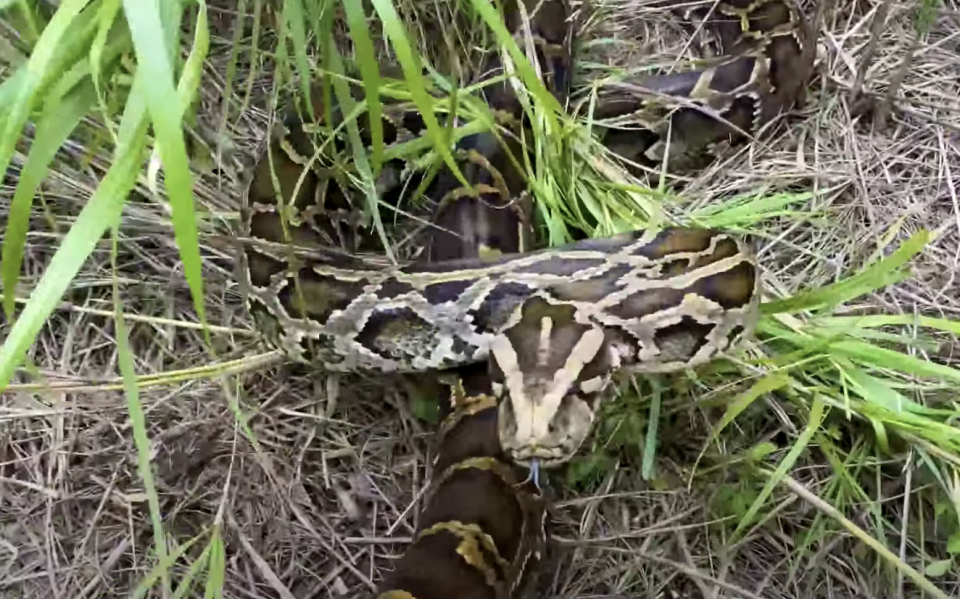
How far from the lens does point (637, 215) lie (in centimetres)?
240

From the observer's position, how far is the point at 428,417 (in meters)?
2.29

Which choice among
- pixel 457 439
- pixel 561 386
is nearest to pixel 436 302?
pixel 457 439

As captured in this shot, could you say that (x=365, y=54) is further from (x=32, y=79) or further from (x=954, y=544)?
(x=954, y=544)

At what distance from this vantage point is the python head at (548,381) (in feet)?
5.54

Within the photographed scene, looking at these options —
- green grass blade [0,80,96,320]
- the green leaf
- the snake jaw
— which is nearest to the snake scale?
the snake jaw

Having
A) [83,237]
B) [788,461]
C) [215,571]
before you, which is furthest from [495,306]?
[83,237]

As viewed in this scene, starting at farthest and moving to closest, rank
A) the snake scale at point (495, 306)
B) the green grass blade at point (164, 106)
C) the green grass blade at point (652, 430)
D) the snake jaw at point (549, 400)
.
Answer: the green grass blade at point (652, 430), the snake scale at point (495, 306), the snake jaw at point (549, 400), the green grass blade at point (164, 106)

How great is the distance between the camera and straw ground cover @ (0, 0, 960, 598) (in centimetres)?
200

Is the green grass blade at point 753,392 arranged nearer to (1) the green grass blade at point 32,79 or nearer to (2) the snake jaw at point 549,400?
(2) the snake jaw at point 549,400

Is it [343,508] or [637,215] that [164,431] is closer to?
[343,508]

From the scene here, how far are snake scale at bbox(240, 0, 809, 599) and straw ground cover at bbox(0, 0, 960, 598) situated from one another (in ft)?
0.45

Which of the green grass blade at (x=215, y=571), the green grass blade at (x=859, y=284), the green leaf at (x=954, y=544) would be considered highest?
the green grass blade at (x=859, y=284)

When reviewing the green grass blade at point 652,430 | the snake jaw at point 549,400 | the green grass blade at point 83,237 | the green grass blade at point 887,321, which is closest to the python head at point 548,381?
the snake jaw at point 549,400

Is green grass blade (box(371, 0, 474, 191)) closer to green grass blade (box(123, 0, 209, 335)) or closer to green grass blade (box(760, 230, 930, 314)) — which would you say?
green grass blade (box(123, 0, 209, 335))
